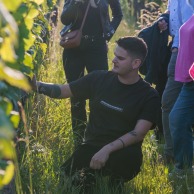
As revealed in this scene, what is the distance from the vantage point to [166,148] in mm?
5953

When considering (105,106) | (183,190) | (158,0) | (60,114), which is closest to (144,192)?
(183,190)

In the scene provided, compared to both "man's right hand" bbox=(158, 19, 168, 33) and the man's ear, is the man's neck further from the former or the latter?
"man's right hand" bbox=(158, 19, 168, 33)

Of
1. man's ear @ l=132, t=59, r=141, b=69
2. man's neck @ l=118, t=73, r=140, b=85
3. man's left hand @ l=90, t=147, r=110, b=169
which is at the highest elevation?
man's ear @ l=132, t=59, r=141, b=69

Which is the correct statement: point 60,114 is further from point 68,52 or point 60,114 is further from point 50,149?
point 50,149

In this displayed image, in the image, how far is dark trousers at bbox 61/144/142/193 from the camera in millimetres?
4777

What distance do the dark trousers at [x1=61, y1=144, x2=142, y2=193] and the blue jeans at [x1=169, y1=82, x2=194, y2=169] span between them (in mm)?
450

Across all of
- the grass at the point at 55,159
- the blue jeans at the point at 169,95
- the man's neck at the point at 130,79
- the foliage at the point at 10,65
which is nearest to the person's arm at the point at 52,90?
the grass at the point at 55,159

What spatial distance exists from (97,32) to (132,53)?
143cm

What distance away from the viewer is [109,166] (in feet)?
15.8

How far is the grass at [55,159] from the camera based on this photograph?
455 cm

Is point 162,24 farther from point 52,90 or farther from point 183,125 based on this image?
point 52,90

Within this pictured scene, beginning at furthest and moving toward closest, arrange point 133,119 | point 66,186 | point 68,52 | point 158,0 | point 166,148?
point 158,0
point 68,52
point 166,148
point 133,119
point 66,186

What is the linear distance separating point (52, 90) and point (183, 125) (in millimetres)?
1070

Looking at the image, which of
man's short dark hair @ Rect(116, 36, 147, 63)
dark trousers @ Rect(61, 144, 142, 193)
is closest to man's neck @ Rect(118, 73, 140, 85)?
man's short dark hair @ Rect(116, 36, 147, 63)
